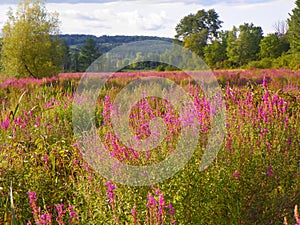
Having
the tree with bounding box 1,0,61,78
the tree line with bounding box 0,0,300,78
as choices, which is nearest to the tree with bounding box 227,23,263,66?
the tree line with bounding box 0,0,300,78

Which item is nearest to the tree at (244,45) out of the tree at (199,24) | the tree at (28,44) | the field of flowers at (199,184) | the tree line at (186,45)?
the tree line at (186,45)

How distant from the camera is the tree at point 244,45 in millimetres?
44500

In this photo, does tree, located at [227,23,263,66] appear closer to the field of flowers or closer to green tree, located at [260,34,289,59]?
green tree, located at [260,34,289,59]

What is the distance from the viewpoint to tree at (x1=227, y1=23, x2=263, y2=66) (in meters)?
44.5

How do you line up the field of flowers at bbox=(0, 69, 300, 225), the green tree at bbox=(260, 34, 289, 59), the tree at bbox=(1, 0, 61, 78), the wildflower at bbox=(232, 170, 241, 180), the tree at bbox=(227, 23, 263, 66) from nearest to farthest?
the field of flowers at bbox=(0, 69, 300, 225) → the wildflower at bbox=(232, 170, 241, 180) → the tree at bbox=(1, 0, 61, 78) → the green tree at bbox=(260, 34, 289, 59) → the tree at bbox=(227, 23, 263, 66)

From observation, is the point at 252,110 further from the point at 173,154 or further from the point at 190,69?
the point at 190,69

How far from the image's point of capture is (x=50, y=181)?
351 cm

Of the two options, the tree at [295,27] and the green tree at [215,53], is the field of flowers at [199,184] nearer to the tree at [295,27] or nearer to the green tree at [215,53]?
the tree at [295,27]

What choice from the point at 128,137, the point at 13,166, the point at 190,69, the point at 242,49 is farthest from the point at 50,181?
the point at 242,49

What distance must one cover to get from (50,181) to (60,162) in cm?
45

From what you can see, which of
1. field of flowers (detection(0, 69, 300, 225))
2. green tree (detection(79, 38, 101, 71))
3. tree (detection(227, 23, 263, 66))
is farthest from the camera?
green tree (detection(79, 38, 101, 71))

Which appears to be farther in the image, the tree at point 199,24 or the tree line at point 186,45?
the tree at point 199,24

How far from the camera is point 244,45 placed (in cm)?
4472

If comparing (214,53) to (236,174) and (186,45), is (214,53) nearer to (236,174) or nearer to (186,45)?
(186,45)
